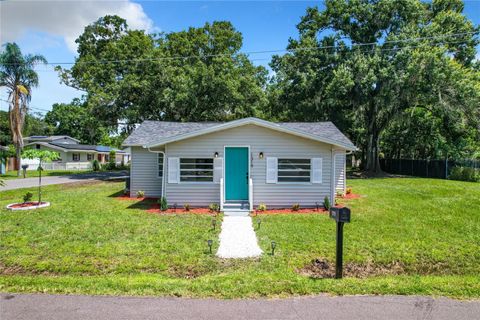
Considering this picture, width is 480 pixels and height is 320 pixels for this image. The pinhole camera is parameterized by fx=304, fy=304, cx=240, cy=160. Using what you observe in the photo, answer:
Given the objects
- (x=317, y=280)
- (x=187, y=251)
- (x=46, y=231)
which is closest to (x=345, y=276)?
(x=317, y=280)

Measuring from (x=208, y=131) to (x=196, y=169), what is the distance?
5.02 ft

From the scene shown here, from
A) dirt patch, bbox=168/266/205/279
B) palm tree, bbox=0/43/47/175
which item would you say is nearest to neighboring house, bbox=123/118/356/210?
dirt patch, bbox=168/266/205/279

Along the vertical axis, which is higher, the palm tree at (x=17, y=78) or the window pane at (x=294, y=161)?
the palm tree at (x=17, y=78)

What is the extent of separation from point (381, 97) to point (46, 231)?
70.2 feet

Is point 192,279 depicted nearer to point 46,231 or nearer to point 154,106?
point 46,231

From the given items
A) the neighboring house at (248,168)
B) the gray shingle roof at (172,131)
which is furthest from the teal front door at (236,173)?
the gray shingle roof at (172,131)

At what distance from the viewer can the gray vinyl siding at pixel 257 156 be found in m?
11.1

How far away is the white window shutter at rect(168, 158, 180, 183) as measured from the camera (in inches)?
440

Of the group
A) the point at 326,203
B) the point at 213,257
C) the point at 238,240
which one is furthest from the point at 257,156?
the point at 213,257

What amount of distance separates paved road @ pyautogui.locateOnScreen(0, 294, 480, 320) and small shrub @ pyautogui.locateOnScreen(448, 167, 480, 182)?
19.4 metres

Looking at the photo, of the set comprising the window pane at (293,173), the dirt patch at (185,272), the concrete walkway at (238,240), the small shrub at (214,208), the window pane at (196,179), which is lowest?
the dirt patch at (185,272)

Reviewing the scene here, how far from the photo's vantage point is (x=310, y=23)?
85.5 feet

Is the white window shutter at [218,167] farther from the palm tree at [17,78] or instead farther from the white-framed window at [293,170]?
the palm tree at [17,78]

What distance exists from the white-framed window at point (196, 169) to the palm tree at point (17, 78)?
66.6 feet
